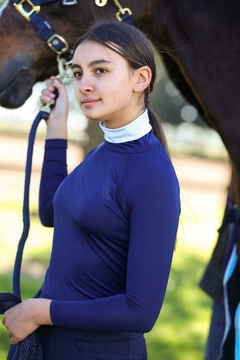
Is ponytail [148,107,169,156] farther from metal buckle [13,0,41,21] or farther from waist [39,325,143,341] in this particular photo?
metal buckle [13,0,41,21]

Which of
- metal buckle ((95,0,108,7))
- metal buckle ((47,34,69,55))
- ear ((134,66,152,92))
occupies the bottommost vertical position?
ear ((134,66,152,92))

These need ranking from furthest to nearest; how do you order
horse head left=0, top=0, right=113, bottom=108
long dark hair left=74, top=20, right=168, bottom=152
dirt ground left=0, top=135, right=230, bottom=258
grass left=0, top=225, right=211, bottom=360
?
dirt ground left=0, top=135, right=230, bottom=258, grass left=0, top=225, right=211, bottom=360, horse head left=0, top=0, right=113, bottom=108, long dark hair left=74, top=20, right=168, bottom=152

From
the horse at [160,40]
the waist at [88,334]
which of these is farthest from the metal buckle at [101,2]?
the waist at [88,334]

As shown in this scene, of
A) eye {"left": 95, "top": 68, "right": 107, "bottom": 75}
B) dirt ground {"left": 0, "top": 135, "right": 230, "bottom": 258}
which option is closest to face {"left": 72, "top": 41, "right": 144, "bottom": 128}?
eye {"left": 95, "top": 68, "right": 107, "bottom": 75}

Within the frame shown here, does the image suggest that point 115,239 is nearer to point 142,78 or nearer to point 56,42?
point 142,78

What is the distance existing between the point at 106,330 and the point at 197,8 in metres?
1.29

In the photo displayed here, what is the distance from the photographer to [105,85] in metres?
1.54

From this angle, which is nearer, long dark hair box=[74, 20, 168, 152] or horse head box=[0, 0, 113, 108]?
long dark hair box=[74, 20, 168, 152]

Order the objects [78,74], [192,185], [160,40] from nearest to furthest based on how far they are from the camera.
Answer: [78,74], [160,40], [192,185]


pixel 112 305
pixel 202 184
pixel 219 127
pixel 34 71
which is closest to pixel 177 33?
pixel 219 127

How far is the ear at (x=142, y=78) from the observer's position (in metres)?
1.58

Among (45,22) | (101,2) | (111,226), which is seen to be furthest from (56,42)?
(111,226)

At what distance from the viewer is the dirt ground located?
8.08 metres

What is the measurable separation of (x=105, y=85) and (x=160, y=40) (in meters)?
0.71
